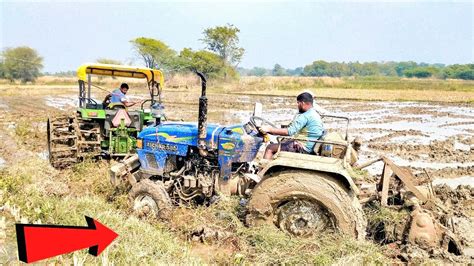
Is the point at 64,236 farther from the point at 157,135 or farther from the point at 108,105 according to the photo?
the point at 108,105

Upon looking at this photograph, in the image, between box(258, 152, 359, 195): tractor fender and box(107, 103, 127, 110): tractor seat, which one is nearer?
Answer: box(258, 152, 359, 195): tractor fender

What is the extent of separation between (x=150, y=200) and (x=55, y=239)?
311 cm

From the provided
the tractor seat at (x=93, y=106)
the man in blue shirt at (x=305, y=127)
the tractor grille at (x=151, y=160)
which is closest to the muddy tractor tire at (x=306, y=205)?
the man in blue shirt at (x=305, y=127)

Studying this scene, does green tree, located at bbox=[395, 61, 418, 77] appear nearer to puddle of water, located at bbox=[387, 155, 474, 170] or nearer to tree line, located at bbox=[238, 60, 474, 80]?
tree line, located at bbox=[238, 60, 474, 80]

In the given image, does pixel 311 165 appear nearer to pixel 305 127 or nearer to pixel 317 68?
pixel 305 127

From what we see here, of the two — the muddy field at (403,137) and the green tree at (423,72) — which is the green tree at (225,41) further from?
the green tree at (423,72)

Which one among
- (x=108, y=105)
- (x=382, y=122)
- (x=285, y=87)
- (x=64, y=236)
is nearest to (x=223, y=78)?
(x=285, y=87)

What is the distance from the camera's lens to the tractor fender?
4523mm

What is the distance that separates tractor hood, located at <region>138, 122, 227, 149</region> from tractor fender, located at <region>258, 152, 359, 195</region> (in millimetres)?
1018

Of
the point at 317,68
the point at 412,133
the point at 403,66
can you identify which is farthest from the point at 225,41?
the point at 403,66

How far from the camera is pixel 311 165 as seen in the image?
4621 millimetres

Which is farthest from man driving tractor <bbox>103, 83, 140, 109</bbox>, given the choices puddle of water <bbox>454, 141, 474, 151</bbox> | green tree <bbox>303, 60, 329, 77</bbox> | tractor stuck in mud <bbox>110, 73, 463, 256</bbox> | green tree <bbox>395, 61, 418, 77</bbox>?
green tree <bbox>395, 61, 418, 77</bbox>

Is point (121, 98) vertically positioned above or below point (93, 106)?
above

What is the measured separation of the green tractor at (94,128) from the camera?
29.6 ft
